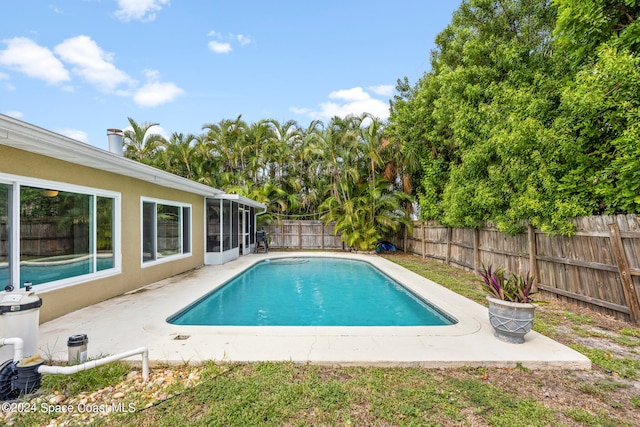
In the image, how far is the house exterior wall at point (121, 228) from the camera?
4363 mm

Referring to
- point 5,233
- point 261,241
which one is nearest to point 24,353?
point 5,233

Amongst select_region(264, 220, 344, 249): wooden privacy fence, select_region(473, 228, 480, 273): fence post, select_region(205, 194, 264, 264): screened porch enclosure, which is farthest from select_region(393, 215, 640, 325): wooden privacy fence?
select_region(264, 220, 344, 249): wooden privacy fence

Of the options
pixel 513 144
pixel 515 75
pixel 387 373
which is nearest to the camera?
pixel 387 373

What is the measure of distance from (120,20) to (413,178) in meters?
12.6

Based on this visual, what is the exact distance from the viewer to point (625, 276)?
15.2ft

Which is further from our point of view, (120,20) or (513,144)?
(120,20)

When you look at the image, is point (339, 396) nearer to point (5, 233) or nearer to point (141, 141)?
point (5, 233)

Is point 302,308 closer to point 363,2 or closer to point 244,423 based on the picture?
point 244,423

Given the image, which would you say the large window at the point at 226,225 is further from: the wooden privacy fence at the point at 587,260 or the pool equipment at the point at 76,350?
the wooden privacy fence at the point at 587,260

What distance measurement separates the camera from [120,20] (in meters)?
10.7

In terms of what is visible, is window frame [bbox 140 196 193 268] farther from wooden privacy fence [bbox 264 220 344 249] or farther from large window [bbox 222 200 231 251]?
wooden privacy fence [bbox 264 220 344 249]

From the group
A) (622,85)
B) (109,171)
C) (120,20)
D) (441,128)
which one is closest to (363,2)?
(441,128)

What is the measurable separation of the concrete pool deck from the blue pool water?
25.3 inches

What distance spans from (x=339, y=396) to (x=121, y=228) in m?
5.63
